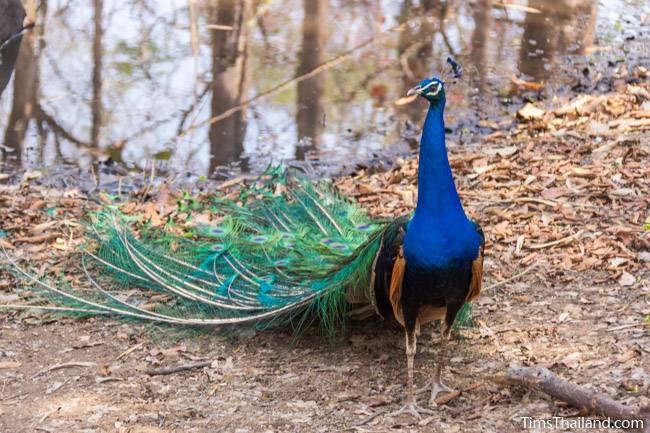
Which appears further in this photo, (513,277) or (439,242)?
(513,277)

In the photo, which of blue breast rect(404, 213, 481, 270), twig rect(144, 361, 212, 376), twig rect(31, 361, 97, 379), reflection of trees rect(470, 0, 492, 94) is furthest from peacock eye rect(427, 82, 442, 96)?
reflection of trees rect(470, 0, 492, 94)

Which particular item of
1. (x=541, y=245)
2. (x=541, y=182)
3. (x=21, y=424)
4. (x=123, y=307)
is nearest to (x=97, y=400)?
(x=21, y=424)

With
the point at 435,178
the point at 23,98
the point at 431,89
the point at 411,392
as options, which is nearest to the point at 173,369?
the point at 411,392

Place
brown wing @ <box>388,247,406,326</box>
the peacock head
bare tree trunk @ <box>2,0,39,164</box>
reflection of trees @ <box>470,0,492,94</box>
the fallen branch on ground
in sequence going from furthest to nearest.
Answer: reflection of trees @ <box>470,0,492,94</box>, bare tree trunk @ <box>2,0,39,164</box>, brown wing @ <box>388,247,406,326</box>, the peacock head, the fallen branch on ground

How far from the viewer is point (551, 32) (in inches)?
472

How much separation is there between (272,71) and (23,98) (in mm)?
2672

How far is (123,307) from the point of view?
17.9 ft

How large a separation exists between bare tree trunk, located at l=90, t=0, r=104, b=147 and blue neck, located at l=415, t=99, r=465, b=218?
17.7 feet

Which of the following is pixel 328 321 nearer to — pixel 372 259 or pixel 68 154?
pixel 372 259

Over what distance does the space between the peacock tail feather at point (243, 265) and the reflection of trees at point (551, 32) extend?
5.43 m

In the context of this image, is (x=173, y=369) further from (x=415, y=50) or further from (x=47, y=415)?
(x=415, y=50)

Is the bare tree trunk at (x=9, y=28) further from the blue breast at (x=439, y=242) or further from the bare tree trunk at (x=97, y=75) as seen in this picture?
the blue breast at (x=439, y=242)

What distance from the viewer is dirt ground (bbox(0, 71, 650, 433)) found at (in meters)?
4.42

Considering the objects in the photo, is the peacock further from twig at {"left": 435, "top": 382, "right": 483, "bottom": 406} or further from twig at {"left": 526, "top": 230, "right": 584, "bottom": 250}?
twig at {"left": 526, "top": 230, "right": 584, "bottom": 250}
